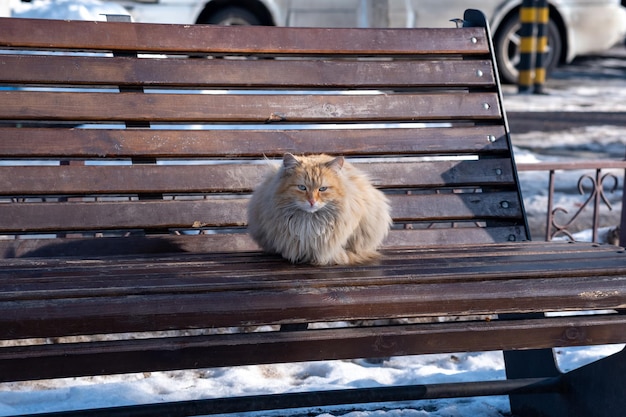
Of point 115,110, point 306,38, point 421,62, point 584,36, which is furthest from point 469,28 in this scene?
point 584,36

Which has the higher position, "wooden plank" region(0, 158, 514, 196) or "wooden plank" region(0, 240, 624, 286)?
"wooden plank" region(0, 158, 514, 196)

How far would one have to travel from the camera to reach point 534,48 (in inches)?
427

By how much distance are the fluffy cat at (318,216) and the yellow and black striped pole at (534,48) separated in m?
8.47

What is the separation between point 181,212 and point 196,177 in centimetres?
14

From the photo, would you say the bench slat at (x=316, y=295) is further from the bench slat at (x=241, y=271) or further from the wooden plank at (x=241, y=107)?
the wooden plank at (x=241, y=107)

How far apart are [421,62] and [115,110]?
3.88 ft

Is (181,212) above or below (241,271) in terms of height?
above

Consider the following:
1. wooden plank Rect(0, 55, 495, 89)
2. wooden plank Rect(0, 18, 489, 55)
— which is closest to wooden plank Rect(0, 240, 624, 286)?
wooden plank Rect(0, 55, 495, 89)

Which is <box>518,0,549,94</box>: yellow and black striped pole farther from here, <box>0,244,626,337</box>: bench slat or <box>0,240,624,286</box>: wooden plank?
<box>0,244,626,337</box>: bench slat

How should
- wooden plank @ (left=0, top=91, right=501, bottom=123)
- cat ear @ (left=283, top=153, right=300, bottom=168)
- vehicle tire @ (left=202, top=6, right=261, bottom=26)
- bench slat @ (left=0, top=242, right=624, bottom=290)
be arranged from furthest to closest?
vehicle tire @ (left=202, top=6, right=261, bottom=26) < wooden plank @ (left=0, top=91, right=501, bottom=123) < cat ear @ (left=283, top=153, right=300, bottom=168) < bench slat @ (left=0, top=242, right=624, bottom=290)

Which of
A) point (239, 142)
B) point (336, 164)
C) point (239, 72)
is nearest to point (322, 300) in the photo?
point (336, 164)

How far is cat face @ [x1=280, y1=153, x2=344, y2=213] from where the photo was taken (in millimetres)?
2545

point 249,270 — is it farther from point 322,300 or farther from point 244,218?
point 244,218

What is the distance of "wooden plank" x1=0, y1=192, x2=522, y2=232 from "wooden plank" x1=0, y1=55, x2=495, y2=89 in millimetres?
448
